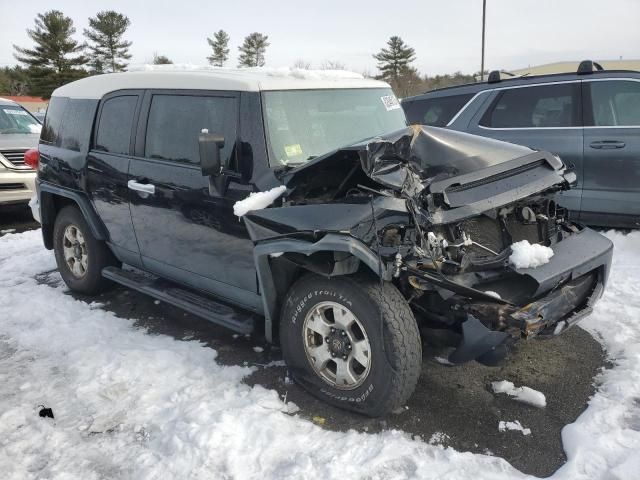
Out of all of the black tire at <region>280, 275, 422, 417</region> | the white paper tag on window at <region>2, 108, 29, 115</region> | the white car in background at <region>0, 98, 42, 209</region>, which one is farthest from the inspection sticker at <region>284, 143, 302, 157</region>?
the white paper tag on window at <region>2, 108, 29, 115</region>

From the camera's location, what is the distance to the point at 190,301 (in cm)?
397

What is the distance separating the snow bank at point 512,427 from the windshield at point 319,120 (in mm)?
1968

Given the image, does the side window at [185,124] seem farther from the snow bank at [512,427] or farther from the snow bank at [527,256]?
the snow bank at [512,427]

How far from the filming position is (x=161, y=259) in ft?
14.1

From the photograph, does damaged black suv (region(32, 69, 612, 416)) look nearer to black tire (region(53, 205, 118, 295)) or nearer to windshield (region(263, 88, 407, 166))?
windshield (region(263, 88, 407, 166))

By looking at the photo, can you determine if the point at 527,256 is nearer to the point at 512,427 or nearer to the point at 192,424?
the point at 512,427

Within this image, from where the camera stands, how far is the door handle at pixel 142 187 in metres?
4.07

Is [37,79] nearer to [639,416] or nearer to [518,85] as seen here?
[518,85]

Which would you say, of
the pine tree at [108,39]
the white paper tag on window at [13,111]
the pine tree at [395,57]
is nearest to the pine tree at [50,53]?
the pine tree at [108,39]

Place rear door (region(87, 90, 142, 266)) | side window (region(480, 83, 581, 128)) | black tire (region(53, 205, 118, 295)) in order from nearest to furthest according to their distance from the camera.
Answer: rear door (region(87, 90, 142, 266)) < black tire (region(53, 205, 118, 295)) < side window (region(480, 83, 581, 128))

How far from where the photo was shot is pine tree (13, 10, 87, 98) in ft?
180

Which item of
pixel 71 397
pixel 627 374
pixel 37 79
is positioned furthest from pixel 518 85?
pixel 37 79

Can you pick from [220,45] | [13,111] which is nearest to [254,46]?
[220,45]

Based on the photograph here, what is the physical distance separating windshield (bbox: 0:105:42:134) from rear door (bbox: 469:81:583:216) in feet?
25.7
